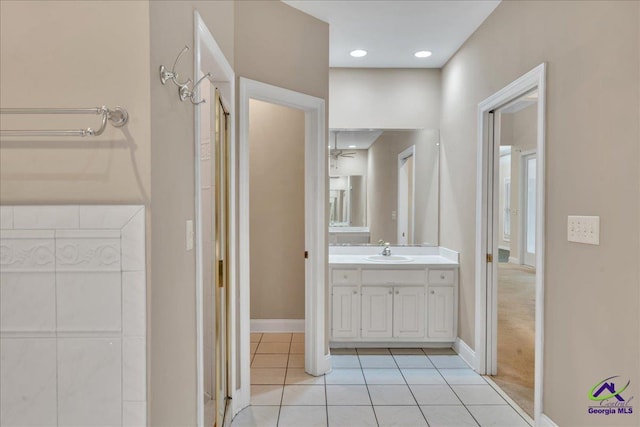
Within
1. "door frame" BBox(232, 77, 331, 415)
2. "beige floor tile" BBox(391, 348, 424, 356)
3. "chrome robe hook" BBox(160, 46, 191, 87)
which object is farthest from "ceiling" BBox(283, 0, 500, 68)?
"beige floor tile" BBox(391, 348, 424, 356)

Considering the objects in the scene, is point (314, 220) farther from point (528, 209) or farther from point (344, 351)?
point (528, 209)

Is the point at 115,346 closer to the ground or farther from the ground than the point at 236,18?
closer to the ground

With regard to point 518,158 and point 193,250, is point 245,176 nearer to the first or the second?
point 193,250

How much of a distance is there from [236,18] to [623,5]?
81.6 inches

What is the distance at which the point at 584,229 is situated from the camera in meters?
1.86

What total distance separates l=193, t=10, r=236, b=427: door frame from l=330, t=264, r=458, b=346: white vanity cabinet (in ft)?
4.20

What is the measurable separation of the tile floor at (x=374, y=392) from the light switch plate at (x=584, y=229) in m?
1.26

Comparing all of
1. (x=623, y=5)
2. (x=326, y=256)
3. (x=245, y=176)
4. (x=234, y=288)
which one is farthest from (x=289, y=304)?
(x=623, y=5)

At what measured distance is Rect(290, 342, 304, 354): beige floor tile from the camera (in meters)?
3.63

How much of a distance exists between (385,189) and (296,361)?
191 cm

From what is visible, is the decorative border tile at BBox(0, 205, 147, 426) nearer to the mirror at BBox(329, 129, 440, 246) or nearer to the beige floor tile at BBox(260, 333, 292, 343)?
the beige floor tile at BBox(260, 333, 292, 343)

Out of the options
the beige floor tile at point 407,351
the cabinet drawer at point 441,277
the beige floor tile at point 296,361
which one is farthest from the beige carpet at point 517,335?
the beige floor tile at point 296,361

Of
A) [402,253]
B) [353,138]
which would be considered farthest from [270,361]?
[353,138]

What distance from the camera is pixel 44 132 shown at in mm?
1205
